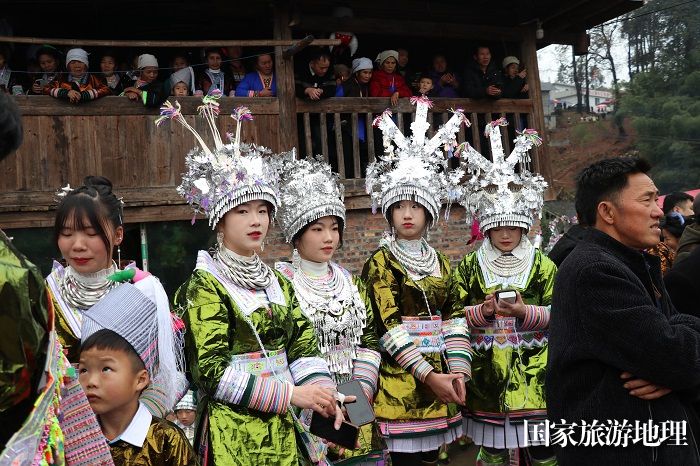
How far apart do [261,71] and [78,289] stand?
5767 millimetres

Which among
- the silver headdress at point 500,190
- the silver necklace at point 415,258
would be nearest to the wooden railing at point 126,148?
the silver headdress at point 500,190

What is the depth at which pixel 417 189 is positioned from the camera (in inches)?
185

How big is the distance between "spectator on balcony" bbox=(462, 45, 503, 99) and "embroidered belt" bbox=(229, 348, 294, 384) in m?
6.90

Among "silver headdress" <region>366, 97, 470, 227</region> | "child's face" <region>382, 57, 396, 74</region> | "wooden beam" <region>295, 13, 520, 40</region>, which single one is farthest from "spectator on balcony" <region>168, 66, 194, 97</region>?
"silver headdress" <region>366, 97, 470, 227</region>

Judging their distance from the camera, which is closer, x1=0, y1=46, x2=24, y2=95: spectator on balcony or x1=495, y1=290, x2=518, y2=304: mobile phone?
x1=495, y1=290, x2=518, y2=304: mobile phone

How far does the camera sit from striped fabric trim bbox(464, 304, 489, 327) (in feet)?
15.5

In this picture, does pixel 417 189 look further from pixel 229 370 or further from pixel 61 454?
pixel 61 454

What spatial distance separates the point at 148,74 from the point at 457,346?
532 cm

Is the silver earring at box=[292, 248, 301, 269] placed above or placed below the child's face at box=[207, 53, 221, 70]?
below

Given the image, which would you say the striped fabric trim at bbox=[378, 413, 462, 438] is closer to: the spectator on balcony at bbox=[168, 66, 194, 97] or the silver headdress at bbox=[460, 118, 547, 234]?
the silver headdress at bbox=[460, 118, 547, 234]

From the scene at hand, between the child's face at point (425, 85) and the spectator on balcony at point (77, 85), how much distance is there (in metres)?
3.90

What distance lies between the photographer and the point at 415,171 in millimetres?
→ 4770

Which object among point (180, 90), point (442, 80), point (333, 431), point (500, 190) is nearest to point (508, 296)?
point (500, 190)

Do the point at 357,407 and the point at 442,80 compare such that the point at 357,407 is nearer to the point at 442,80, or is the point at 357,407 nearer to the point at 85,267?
the point at 85,267
